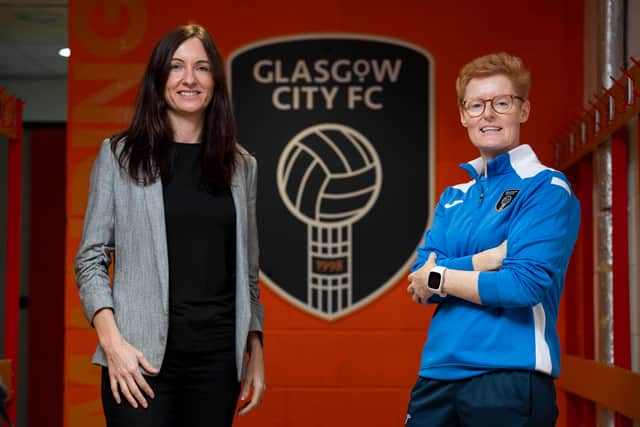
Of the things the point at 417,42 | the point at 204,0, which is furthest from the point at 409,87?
the point at 204,0

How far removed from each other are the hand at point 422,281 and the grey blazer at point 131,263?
1.22ft

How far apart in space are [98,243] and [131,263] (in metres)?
0.08

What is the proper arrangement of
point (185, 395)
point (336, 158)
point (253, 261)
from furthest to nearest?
1. point (336, 158)
2. point (253, 261)
3. point (185, 395)

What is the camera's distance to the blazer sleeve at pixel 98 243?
179cm

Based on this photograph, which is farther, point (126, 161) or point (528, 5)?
point (528, 5)

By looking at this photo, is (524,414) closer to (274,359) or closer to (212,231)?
(212,231)

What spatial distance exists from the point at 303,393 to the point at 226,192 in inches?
84.4

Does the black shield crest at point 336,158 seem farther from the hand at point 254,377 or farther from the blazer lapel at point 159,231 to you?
the blazer lapel at point 159,231

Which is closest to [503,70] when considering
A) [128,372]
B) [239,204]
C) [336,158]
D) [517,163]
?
[517,163]

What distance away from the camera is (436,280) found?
1.83 m

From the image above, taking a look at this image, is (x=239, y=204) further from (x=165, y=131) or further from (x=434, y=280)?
(x=434, y=280)

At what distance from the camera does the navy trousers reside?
66.8 inches

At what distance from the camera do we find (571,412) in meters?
3.73

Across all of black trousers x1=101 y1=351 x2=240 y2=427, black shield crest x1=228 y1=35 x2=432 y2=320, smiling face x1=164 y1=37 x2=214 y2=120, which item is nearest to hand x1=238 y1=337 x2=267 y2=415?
black trousers x1=101 y1=351 x2=240 y2=427
